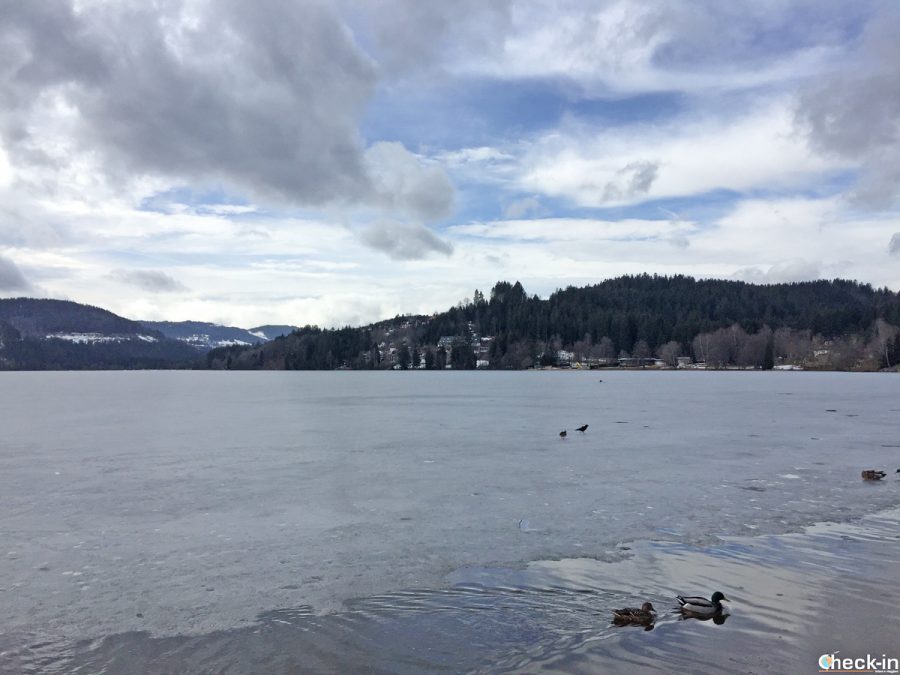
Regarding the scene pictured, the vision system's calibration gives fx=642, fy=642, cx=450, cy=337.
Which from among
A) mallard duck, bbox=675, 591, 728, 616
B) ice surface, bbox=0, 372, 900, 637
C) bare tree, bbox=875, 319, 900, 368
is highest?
bare tree, bbox=875, 319, 900, 368

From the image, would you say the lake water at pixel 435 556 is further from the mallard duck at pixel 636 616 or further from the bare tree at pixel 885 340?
the bare tree at pixel 885 340

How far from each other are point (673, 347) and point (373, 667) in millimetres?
202949

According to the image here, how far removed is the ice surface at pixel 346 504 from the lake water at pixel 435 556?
0.09m

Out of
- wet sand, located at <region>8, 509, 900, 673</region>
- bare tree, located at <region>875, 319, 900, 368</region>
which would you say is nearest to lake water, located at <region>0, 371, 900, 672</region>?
wet sand, located at <region>8, 509, 900, 673</region>

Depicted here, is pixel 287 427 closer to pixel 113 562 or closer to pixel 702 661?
pixel 113 562

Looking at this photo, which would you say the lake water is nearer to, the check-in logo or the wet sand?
the wet sand

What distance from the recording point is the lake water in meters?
8.72

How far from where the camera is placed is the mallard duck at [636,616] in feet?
30.4

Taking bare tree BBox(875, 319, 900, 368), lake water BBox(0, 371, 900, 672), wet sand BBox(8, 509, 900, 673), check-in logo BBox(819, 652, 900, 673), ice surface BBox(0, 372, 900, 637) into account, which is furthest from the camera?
bare tree BBox(875, 319, 900, 368)

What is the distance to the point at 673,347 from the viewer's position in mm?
198625

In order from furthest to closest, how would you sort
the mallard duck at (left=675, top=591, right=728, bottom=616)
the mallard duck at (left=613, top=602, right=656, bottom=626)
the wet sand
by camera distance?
1. the mallard duck at (left=675, top=591, right=728, bottom=616)
2. the mallard duck at (left=613, top=602, right=656, bottom=626)
3. the wet sand

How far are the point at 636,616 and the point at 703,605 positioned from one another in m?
1.20

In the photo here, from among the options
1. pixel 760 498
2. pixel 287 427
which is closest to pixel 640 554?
pixel 760 498

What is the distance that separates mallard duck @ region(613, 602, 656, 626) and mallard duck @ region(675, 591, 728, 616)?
589mm
